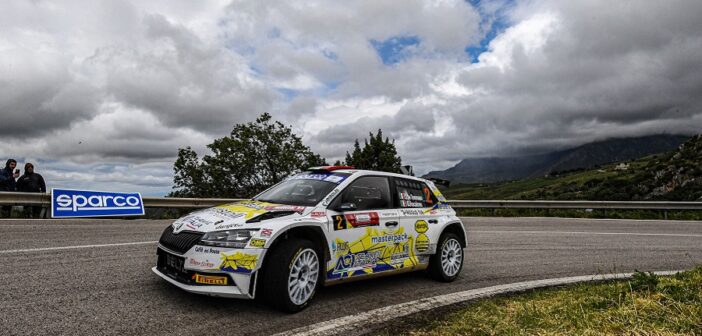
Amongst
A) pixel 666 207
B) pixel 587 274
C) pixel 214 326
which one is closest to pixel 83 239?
pixel 214 326

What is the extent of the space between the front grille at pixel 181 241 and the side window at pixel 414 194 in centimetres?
283

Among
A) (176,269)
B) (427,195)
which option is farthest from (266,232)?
(427,195)

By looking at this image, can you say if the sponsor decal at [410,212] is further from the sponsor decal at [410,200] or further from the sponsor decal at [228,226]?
the sponsor decal at [228,226]

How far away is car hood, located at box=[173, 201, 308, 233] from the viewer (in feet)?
14.7

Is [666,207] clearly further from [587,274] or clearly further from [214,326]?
[214,326]

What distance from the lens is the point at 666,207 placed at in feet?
59.0

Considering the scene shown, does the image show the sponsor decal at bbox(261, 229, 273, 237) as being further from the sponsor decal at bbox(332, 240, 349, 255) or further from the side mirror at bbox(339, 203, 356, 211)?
the side mirror at bbox(339, 203, 356, 211)

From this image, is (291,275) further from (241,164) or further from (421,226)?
(241,164)

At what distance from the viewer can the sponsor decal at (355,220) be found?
16.7 ft

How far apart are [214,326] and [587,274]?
591cm

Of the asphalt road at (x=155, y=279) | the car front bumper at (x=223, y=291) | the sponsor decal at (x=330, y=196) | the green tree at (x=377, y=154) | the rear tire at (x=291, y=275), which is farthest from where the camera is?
the green tree at (x=377, y=154)

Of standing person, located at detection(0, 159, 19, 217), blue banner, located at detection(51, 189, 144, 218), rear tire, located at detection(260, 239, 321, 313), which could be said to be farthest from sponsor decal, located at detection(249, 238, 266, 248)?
standing person, located at detection(0, 159, 19, 217)

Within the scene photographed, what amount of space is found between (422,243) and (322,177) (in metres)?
1.72

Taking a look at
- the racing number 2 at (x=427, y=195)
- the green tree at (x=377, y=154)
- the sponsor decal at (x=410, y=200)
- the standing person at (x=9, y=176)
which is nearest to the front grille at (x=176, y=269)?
the sponsor decal at (x=410, y=200)
